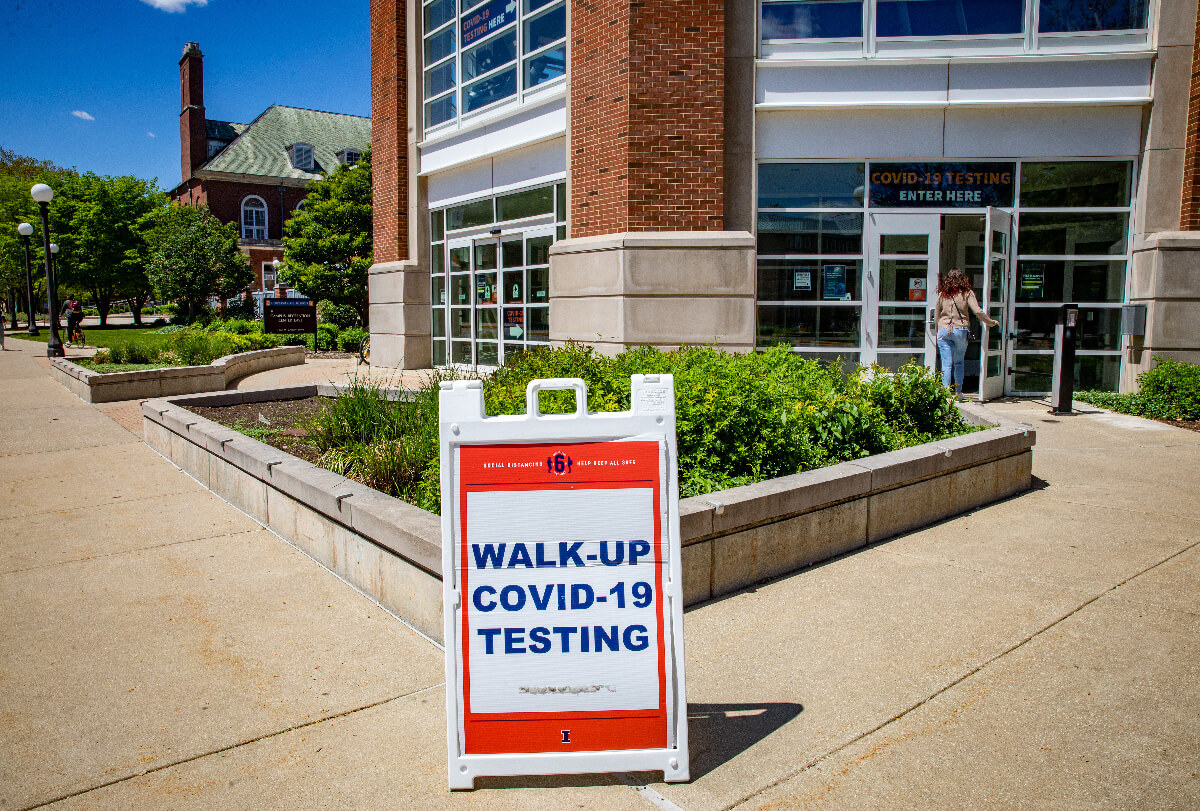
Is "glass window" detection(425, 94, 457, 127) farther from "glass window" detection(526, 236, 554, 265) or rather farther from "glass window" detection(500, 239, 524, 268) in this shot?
"glass window" detection(526, 236, 554, 265)

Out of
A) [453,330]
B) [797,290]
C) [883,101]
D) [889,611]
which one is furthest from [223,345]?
[889,611]

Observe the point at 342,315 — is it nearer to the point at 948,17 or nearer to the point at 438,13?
the point at 438,13

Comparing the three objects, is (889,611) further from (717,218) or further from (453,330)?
(453,330)

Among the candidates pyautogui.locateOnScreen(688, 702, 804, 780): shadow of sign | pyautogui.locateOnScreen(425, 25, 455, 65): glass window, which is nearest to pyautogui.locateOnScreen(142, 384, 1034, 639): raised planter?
pyautogui.locateOnScreen(688, 702, 804, 780): shadow of sign

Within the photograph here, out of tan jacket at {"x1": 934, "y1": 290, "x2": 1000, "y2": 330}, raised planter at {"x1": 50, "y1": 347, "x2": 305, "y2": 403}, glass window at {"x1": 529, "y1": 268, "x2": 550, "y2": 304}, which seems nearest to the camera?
tan jacket at {"x1": 934, "y1": 290, "x2": 1000, "y2": 330}

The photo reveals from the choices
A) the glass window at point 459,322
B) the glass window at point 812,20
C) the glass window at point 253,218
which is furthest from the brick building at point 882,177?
the glass window at point 253,218

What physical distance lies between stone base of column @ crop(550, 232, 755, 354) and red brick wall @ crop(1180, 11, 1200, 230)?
5.96m

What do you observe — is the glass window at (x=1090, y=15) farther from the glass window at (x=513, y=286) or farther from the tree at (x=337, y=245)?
the tree at (x=337, y=245)

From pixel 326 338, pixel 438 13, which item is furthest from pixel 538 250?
pixel 326 338

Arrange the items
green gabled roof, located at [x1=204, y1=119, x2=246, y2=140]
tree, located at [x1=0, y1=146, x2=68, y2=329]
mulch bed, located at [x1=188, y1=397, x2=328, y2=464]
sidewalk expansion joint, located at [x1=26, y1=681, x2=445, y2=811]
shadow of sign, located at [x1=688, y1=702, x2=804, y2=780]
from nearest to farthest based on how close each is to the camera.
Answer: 1. sidewalk expansion joint, located at [x1=26, y1=681, x2=445, y2=811]
2. shadow of sign, located at [x1=688, y1=702, x2=804, y2=780]
3. mulch bed, located at [x1=188, y1=397, x2=328, y2=464]
4. tree, located at [x1=0, y1=146, x2=68, y2=329]
5. green gabled roof, located at [x1=204, y1=119, x2=246, y2=140]

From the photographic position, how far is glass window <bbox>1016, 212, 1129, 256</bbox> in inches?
480

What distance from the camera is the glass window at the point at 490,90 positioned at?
48.9 ft

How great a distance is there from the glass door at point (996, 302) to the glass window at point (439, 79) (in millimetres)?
10277

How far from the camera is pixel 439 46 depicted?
16.8 metres
